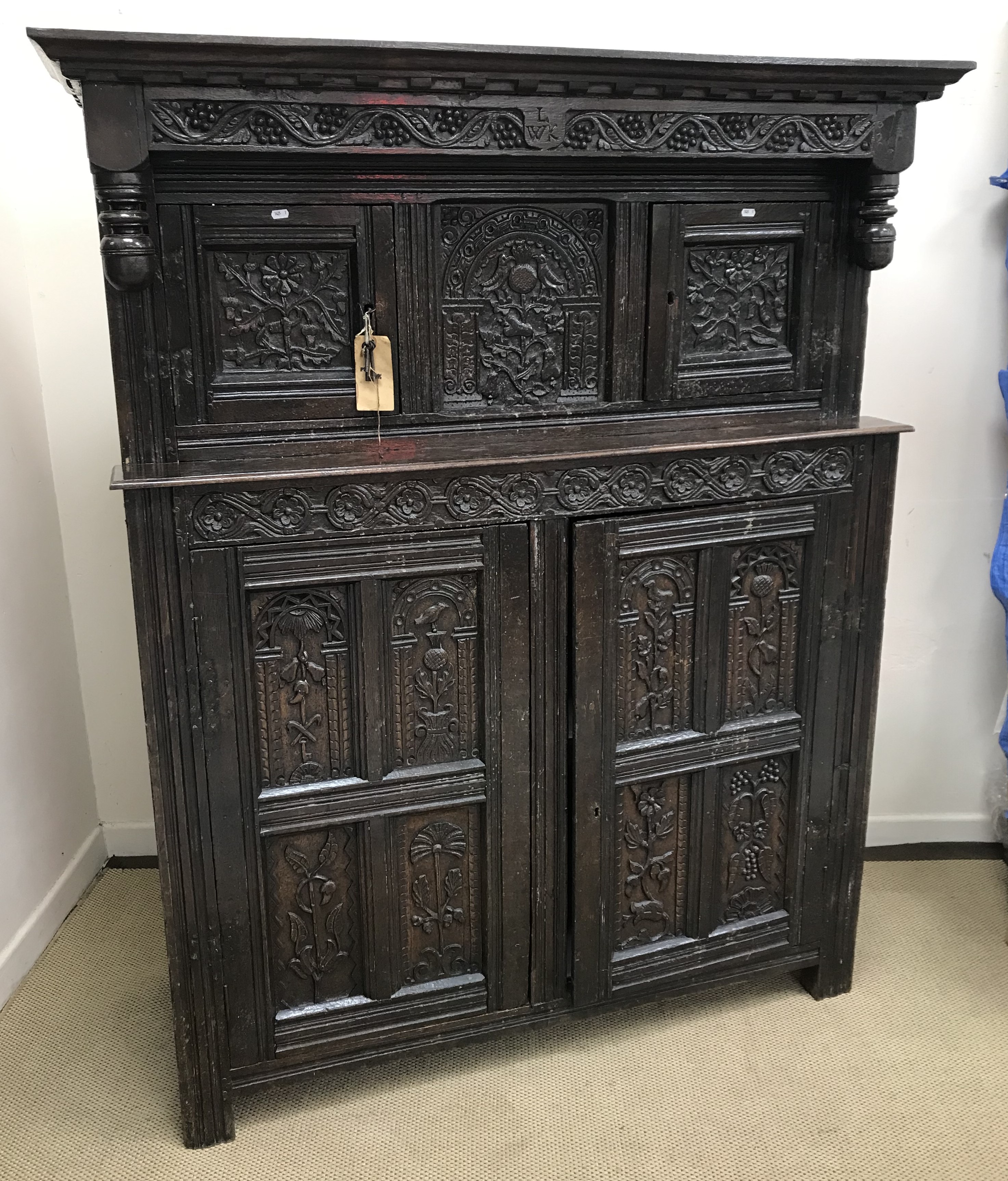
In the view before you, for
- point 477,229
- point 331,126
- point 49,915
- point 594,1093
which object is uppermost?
point 331,126

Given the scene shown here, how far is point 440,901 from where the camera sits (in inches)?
73.3

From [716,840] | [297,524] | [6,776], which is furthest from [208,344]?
[716,840]

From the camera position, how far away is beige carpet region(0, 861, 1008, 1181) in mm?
1776

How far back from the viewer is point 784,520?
6.13ft

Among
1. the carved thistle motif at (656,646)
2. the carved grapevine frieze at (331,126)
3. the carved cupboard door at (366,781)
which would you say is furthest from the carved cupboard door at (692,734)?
the carved grapevine frieze at (331,126)

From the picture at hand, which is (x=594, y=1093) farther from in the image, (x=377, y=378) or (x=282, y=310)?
(x=282, y=310)

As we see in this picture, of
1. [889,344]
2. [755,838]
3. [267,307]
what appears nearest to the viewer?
[267,307]

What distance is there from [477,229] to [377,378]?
0.28m

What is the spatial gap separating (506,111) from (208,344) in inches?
21.8

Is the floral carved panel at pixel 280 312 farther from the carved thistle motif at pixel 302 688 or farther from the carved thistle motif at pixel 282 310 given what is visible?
the carved thistle motif at pixel 302 688

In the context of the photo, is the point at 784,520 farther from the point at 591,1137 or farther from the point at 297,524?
the point at 591,1137

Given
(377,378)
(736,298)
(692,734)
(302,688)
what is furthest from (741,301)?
(302,688)

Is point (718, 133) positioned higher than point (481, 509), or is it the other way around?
point (718, 133)

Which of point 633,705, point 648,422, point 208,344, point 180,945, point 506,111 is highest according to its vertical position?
point 506,111
